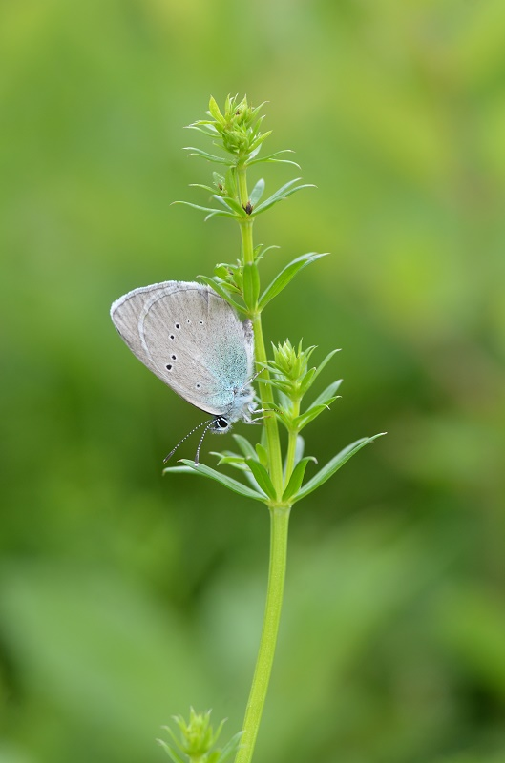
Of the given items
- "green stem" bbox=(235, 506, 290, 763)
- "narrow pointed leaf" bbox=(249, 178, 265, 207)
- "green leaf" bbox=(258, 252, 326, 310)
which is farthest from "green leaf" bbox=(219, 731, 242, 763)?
"narrow pointed leaf" bbox=(249, 178, 265, 207)

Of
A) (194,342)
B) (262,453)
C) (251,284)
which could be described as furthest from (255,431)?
(251,284)

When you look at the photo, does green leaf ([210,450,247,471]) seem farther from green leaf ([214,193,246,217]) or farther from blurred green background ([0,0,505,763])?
blurred green background ([0,0,505,763])

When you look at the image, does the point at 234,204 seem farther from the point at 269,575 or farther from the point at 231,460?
the point at 269,575

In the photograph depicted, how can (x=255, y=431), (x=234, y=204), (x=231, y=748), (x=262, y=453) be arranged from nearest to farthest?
1. (x=231, y=748)
2. (x=234, y=204)
3. (x=262, y=453)
4. (x=255, y=431)

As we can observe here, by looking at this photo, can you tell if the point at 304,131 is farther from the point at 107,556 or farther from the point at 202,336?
the point at 202,336

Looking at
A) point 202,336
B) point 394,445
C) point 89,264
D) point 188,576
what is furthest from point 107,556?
point 202,336

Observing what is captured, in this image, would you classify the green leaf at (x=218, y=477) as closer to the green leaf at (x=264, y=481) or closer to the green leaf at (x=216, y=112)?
the green leaf at (x=264, y=481)

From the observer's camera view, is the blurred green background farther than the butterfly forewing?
Yes
